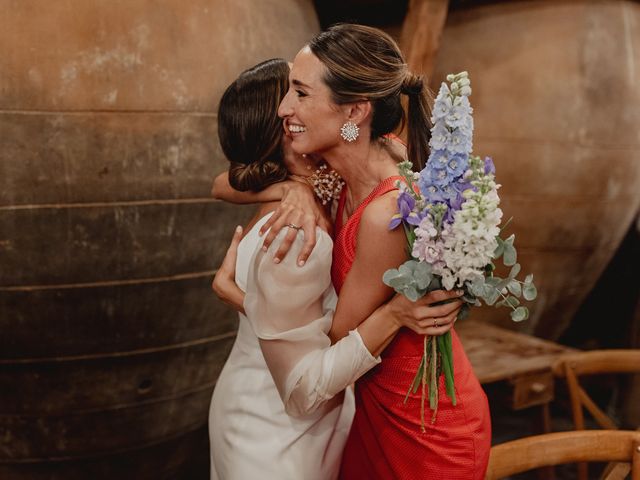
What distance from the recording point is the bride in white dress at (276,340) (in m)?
1.51

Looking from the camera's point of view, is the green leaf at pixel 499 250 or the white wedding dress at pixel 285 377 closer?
the green leaf at pixel 499 250

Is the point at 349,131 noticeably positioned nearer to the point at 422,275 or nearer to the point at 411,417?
the point at 422,275

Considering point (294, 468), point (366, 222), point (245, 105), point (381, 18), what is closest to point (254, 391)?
point (294, 468)

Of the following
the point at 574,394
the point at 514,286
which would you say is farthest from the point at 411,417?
the point at 574,394

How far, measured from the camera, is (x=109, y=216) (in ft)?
7.78

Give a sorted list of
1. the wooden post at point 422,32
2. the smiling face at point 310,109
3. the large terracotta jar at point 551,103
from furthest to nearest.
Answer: the large terracotta jar at point 551,103, the wooden post at point 422,32, the smiling face at point 310,109

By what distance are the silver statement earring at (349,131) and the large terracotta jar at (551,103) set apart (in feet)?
6.59

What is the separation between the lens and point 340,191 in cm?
186

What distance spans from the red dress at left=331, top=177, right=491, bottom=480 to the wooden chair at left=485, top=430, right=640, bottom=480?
0.05m

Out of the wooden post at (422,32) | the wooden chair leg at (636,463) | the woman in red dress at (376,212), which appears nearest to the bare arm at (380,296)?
the woman in red dress at (376,212)

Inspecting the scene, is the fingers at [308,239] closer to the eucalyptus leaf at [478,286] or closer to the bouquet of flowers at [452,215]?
the bouquet of flowers at [452,215]

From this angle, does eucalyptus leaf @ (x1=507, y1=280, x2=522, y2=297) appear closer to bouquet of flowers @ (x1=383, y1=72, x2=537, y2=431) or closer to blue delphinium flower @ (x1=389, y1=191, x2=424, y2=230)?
bouquet of flowers @ (x1=383, y1=72, x2=537, y2=431)

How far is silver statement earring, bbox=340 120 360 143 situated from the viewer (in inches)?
63.5

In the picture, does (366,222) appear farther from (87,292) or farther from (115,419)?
(115,419)
